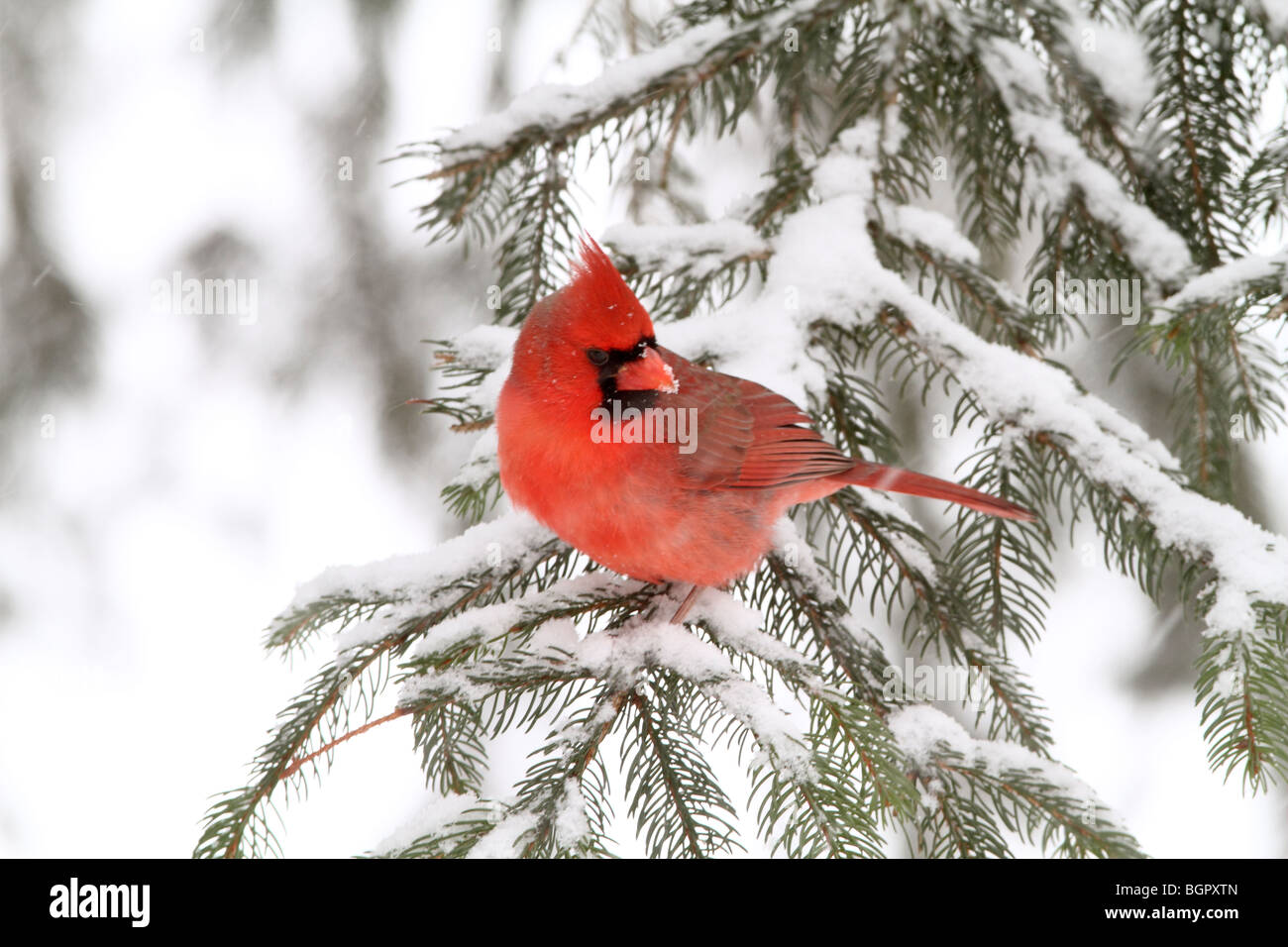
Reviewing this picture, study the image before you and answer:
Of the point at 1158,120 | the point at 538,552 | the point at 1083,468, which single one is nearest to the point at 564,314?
the point at 538,552

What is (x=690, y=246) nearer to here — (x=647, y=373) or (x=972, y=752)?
(x=647, y=373)

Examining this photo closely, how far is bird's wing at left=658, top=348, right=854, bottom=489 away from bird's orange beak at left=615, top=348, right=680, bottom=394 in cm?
16

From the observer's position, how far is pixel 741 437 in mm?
1970

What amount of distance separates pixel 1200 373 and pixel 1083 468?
499 millimetres

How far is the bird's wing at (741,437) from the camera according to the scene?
1.94 meters

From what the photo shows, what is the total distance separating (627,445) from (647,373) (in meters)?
0.15

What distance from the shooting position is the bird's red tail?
73.4 inches

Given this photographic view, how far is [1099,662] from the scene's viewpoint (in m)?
3.24

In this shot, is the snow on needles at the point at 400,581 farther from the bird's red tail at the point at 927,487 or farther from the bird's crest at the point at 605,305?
the bird's red tail at the point at 927,487

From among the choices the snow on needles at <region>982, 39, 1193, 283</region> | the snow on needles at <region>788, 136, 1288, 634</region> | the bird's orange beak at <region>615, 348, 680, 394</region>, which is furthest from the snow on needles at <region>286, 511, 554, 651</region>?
the snow on needles at <region>982, 39, 1193, 283</region>

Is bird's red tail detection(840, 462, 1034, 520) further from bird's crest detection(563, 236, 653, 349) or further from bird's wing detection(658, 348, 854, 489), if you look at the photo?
bird's crest detection(563, 236, 653, 349)

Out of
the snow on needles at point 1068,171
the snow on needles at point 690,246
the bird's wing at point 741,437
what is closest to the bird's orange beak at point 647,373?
the bird's wing at point 741,437
